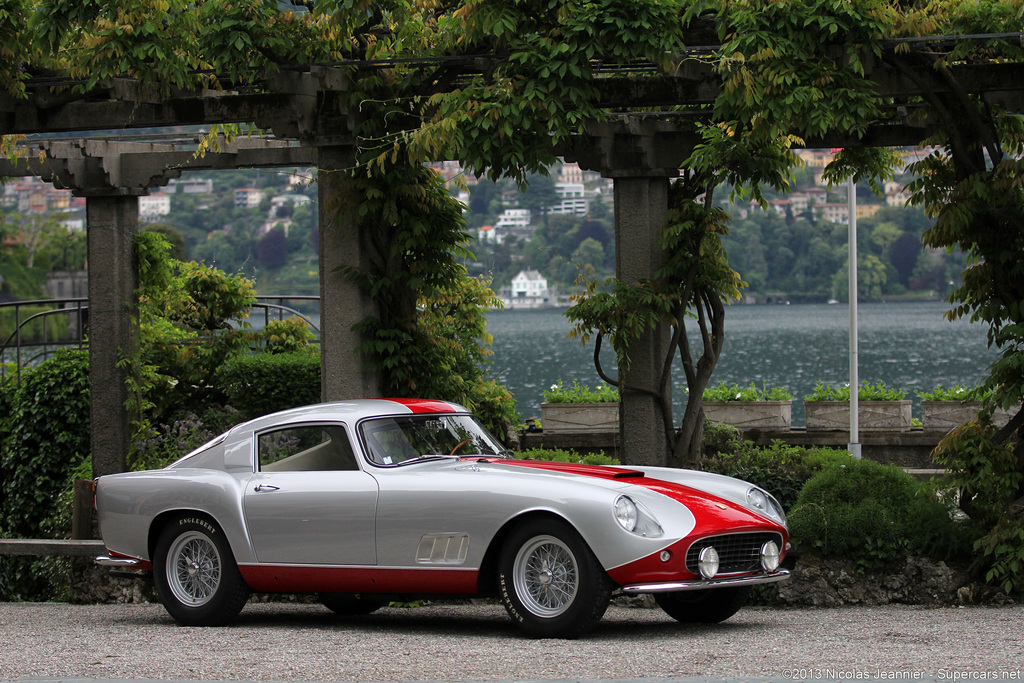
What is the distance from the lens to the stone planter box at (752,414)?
17750mm

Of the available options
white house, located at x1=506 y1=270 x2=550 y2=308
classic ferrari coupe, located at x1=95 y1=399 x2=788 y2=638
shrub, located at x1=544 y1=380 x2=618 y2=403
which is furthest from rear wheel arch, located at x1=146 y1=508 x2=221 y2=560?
white house, located at x1=506 y1=270 x2=550 y2=308

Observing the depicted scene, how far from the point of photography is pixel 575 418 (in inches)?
704

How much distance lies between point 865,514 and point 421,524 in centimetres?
→ 362

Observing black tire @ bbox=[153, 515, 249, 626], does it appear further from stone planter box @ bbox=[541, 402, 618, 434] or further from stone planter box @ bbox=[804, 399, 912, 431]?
Result: stone planter box @ bbox=[804, 399, 912, 431]

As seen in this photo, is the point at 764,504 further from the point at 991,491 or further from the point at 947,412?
the point at 947,412

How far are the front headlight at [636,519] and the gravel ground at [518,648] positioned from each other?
0.64m

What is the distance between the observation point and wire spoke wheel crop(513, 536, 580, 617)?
23.5ft

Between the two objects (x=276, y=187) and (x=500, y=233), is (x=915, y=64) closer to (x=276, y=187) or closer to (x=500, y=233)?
(x=500, y=233)

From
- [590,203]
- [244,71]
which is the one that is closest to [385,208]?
[244,71]

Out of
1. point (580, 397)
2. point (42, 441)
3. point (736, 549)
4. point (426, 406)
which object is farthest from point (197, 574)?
point (580, 397)

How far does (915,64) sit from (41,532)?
35.1 ft

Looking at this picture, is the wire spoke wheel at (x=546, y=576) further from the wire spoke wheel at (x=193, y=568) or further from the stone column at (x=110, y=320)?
the stone column at (x=110, y=320)

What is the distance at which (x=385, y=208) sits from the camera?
11.0 metres

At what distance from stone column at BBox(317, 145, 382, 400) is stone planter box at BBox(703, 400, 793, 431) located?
776 cm
